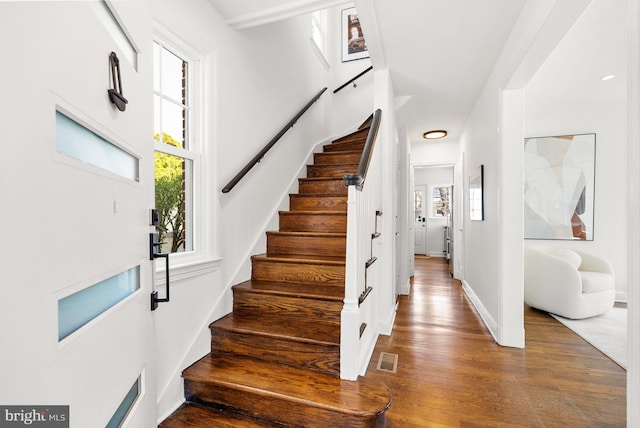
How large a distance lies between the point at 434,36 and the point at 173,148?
215 centimetres

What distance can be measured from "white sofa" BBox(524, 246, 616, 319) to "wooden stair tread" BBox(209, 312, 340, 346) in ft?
9.36

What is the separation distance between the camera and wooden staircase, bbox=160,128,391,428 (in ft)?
5.15

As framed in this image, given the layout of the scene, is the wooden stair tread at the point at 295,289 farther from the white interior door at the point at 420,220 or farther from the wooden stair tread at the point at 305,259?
the white interior door at the point at 420,220

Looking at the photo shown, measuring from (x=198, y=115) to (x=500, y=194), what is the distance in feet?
8.43

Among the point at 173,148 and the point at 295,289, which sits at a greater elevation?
the point at 173,148

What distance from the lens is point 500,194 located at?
2656mm

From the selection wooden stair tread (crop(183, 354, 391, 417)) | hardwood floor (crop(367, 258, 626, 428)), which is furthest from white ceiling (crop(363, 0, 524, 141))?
hardwood floor (crop(367, 258, 626, 428))

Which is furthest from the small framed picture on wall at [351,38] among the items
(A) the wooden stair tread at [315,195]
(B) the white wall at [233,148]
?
(A) the wooden stair tread at [315,195]

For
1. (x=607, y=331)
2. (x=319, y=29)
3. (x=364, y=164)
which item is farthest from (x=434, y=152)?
(x=364, y=164)

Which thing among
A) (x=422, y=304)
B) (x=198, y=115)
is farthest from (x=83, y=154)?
(x=422, y=304)

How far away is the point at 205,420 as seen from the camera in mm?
1650

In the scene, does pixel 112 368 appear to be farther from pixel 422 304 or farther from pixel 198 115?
pixel 422 304

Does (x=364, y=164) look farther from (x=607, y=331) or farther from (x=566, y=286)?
(x=607, y=331)

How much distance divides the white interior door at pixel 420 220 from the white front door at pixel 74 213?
8.72 m
